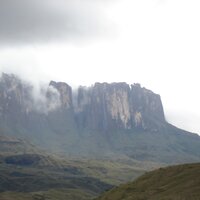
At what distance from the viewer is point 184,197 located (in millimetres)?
184125

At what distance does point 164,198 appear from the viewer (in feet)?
639

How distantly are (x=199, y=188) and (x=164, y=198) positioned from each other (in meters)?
14.1

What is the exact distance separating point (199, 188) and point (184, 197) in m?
16.2

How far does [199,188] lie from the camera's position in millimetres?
198375

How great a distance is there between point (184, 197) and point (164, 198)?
40.0ft

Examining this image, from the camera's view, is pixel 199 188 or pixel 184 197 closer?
pixel 184 197
